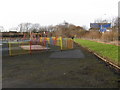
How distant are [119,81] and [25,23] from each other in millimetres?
83864

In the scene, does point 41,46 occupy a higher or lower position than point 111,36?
lower

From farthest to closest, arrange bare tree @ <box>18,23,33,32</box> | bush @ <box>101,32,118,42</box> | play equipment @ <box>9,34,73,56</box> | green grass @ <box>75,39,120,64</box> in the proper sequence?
bare tree @ <box>18,23,33,32</box> < bush @ <box>101,32,118,42</box> < play equipment @ <box>9,34,73,56</box> < green grass @ <box>75,39,120,64</box>

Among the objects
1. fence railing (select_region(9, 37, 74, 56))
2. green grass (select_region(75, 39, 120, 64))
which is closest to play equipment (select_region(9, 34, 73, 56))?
fence railing (select_region(9, 37, 74, 56))

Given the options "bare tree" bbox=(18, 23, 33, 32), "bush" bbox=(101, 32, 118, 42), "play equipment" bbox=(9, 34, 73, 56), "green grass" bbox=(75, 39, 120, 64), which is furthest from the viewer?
"bare tree" bbox=(18, 23, 33, 32)

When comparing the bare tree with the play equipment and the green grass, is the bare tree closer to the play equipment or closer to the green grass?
the play equipment

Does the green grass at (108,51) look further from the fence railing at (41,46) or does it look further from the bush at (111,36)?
the bush at (111,36)

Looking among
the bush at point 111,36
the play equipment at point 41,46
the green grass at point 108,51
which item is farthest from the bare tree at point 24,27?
the green grass at point 108,51

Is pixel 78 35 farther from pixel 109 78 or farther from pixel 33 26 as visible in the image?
pixel 109 78

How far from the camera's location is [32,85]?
4613 mm

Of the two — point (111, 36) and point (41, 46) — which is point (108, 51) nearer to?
point (41, 46)

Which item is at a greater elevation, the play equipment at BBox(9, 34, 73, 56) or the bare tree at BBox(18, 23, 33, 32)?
the bare tree at BBox(18, 23, 33, 32)

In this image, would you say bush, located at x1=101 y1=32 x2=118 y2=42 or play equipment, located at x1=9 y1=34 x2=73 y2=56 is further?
bush, located at x1=101 y1=32 x2=118 y2=42

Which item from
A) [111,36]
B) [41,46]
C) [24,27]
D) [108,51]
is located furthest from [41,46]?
[24,27]

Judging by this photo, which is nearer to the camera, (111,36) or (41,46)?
(41,46)
